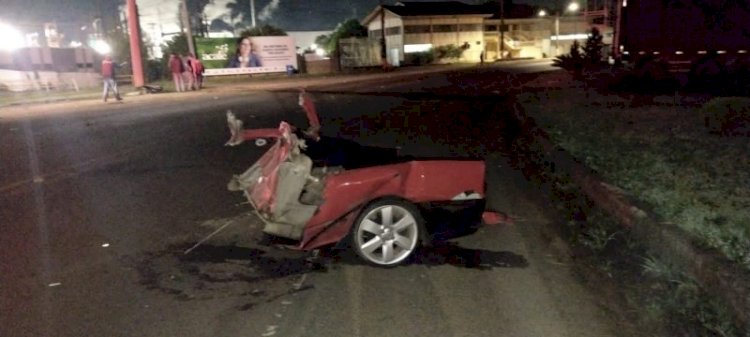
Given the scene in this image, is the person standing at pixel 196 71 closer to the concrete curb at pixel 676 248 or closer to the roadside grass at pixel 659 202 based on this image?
the roadside grass at pixel 659 202

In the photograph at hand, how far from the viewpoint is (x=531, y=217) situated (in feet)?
24.4

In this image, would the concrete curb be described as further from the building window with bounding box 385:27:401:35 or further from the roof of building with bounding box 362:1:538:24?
the roof of building with bounding box 362:1:538:24

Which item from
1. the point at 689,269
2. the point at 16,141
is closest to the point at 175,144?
the point at 16,141

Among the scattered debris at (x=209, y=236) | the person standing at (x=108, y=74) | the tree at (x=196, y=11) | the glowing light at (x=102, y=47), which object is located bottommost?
the scattered debris at (x=209, y=236)

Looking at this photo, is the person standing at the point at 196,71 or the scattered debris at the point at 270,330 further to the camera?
the person standing at the point at 196,71

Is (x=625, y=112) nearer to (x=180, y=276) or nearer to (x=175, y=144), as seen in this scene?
(x=175, y=144)

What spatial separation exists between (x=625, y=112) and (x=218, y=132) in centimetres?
907

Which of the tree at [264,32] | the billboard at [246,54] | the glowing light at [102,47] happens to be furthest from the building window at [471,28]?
the glowing light at [102,47]

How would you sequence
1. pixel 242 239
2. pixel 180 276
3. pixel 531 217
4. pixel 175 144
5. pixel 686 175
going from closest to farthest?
pixel 180 276
pixel 242 239
pixel 531 217
pixel 686 175
pixel 175 144

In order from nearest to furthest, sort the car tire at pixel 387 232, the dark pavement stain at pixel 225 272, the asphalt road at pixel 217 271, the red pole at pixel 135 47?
the asphalt road at pixel 217 271 < the dark pavement stain at pixel 225 272 < the car tire at pixel 387 232 < the red pole at pixel 135 47

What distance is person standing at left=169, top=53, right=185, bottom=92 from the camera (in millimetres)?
31250

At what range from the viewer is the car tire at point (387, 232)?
5.76m

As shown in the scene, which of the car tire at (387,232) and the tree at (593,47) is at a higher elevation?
the tree at (593,47)

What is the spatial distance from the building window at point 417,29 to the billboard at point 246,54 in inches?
680
